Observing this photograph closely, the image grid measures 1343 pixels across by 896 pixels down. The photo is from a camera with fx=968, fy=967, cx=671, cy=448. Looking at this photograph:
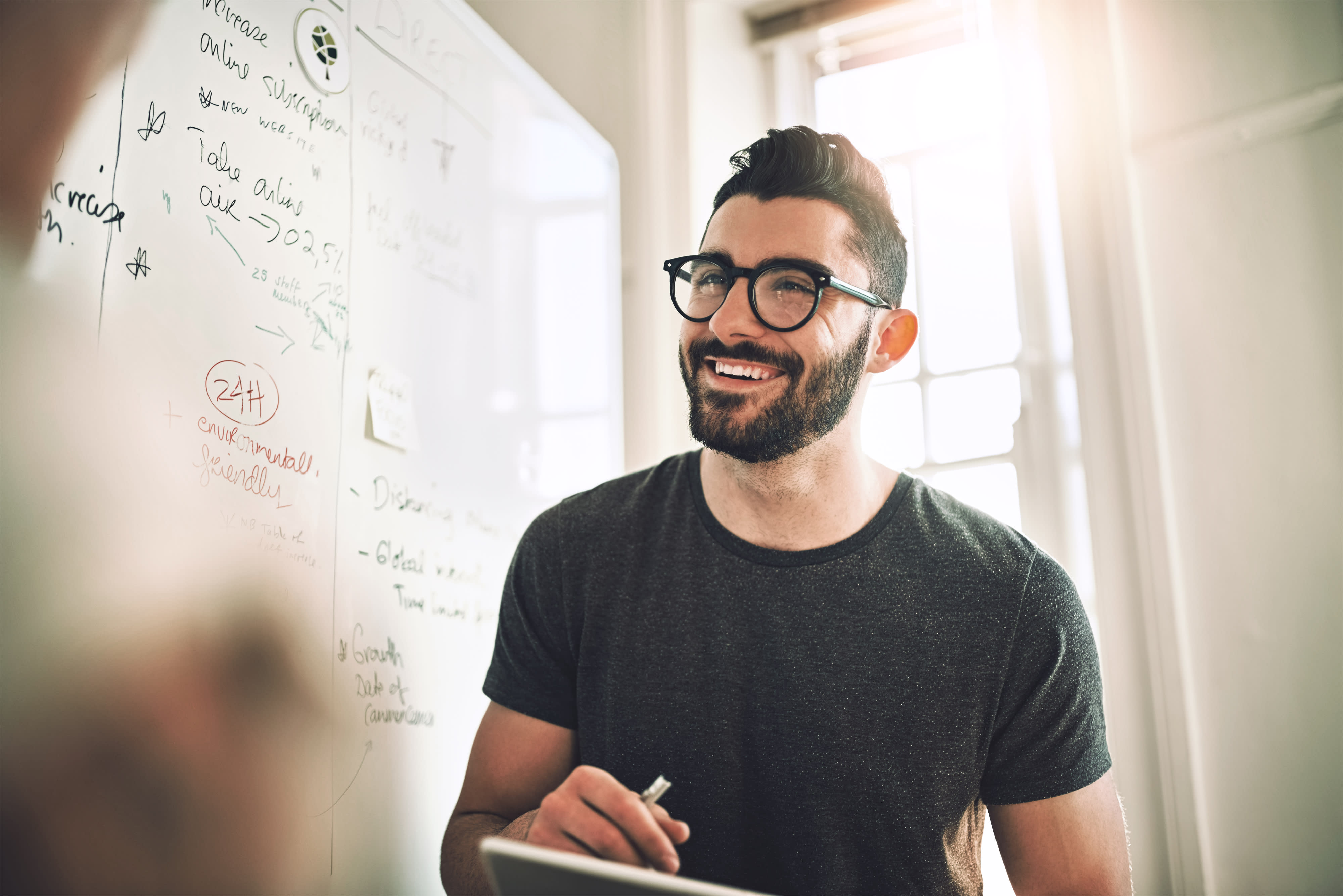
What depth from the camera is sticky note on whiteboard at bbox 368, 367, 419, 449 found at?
3.92ft

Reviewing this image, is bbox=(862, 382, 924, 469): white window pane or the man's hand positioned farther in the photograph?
bbox=(862, 382, 924, 469): white window pane

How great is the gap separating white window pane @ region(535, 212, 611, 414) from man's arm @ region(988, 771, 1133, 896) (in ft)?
3.12

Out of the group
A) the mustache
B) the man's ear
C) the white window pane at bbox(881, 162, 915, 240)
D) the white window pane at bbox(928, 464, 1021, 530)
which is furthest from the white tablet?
the white window pane at bbox(881, 162, 915, 240)

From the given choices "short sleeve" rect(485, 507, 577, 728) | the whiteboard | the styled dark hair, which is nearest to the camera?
the whiteboard

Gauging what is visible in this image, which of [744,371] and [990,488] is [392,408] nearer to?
[744,371]

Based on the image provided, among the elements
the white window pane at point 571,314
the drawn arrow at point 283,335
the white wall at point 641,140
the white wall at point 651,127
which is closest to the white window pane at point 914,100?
the white wall at point 651,127

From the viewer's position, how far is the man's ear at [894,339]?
1.35 m

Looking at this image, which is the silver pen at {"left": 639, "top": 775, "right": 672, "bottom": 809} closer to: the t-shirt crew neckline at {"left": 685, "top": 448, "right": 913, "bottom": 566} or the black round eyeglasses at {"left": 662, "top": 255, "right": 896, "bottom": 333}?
the t-shirt crew neckline at {"left": 685, "top": 448, "right": 913, "bottom": 566}

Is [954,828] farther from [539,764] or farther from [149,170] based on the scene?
[149,170]

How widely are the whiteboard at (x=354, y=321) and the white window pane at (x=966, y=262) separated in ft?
2.68

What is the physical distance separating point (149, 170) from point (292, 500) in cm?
36

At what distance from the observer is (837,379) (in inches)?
49.4

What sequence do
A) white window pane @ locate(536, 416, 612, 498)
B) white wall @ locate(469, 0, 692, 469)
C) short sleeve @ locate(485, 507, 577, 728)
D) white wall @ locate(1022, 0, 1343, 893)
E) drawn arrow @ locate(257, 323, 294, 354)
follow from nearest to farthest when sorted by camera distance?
drawn arrow @ locate(257, 323, 294, 354)
short sleeve @ locate(485, 507, 577, 728)
white wall @ locate(1022, 0, 1343, 893)
white window pane @ locate(536, 416, 612, 498)
white wall @ locate(469, 0, 692, 469)

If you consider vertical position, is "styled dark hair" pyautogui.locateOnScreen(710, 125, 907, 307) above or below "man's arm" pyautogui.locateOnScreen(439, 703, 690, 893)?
above
